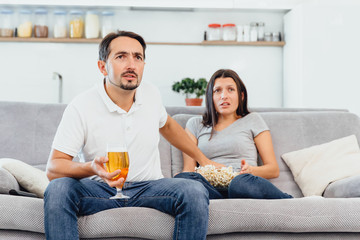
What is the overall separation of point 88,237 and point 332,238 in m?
0.95

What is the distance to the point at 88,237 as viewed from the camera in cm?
165

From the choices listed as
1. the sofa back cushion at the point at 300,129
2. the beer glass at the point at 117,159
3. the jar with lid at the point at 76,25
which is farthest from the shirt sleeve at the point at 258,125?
the jar with lid at the point at 76,25

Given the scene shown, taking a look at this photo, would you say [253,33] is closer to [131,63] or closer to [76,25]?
[76,25]

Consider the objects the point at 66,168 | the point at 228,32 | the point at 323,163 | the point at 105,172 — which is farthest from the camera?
the point at 228,32

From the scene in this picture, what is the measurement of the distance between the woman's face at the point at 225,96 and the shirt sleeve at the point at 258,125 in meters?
0.13

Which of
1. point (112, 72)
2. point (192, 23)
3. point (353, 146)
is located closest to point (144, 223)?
point (112, 72)

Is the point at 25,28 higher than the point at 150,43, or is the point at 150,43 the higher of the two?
the point at 25,28

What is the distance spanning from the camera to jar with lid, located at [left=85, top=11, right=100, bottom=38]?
4.29 m

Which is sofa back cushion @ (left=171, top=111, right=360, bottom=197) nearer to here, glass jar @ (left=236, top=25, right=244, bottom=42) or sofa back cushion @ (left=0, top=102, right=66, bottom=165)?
sofa back cushion @ (left=0, top=102, right=66, bottom=165)

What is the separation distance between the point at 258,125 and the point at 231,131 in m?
0.15

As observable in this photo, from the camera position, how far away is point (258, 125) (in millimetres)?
2451

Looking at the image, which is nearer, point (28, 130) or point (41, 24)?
point (28, 130)

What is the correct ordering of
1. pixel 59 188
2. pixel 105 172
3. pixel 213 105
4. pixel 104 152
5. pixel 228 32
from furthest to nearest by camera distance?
pixel 228 32, pixel 213 105, pixel 104 152, pixel 59 188, pixel 105 172

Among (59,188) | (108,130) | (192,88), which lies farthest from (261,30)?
(59,188)
